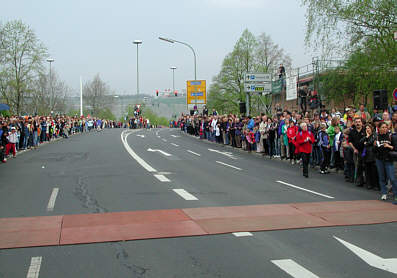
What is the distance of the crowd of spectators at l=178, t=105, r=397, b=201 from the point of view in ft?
37.2

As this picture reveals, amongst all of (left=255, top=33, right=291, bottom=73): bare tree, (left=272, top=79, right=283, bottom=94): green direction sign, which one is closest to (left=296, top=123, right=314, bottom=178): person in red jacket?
(left=272, top=79, right=283, bottom=94): green direction sign

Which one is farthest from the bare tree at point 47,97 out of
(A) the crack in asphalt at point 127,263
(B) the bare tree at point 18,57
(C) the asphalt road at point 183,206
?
(A) the crack in asphalt at point 127,263

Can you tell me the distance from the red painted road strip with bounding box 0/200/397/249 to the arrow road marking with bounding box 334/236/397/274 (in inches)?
62.0

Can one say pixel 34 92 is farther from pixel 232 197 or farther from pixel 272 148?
pixel 232 197

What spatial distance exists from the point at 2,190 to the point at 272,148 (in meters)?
13.2

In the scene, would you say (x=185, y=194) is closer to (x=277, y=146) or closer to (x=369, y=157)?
(x=369, y=157)

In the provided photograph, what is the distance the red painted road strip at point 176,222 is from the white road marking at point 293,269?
1752 mm

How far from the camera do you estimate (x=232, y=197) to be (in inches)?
435

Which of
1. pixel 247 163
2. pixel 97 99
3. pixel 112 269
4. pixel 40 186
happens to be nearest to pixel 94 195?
pixel 40 186

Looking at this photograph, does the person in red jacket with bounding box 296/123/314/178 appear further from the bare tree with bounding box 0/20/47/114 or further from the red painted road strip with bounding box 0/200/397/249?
the bare tree with bounding box 0/20/47/114

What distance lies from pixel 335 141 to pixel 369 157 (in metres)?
3.46

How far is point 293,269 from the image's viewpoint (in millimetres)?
5715

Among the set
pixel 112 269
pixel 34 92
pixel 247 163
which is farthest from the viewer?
pixel 34 92

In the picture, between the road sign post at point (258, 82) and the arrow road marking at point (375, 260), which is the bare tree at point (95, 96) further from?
the arrow road marking at point (375, 260)
